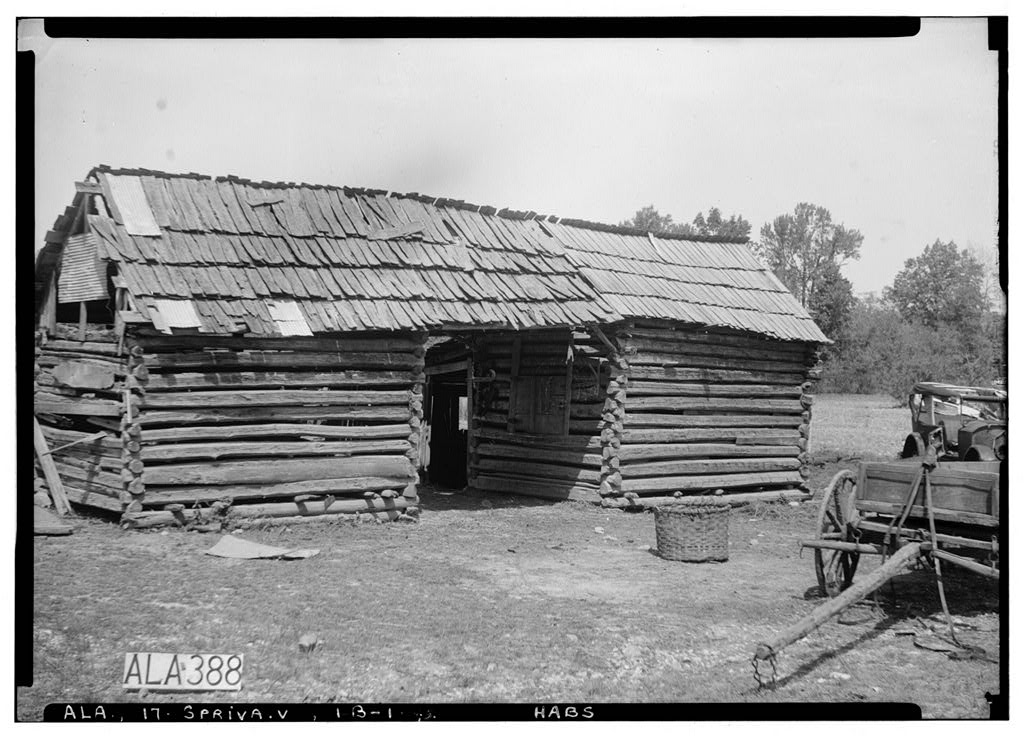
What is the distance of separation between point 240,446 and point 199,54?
5819mm

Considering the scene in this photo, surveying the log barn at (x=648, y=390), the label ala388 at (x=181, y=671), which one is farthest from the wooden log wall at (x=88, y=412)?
the log barn at (x=648, y=390)

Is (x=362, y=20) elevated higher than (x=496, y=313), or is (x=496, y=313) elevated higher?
(x=362, y=20)

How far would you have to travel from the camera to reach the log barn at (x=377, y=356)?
38.3ft

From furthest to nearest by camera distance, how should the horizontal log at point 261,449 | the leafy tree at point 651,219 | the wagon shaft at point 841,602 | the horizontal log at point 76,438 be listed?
the leafy tree at point 651,219 → the horizontal log at point 76,438 → the horizontal log at point 261,449 → the wagon shaft at point 841,602

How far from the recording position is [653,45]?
6.93 meters

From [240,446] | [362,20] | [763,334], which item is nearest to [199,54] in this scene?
[362,20]

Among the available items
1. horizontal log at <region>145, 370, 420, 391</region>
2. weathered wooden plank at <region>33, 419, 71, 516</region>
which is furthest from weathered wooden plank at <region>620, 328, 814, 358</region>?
weathered wooden plank at <region>33, 419, 71, 516</region>

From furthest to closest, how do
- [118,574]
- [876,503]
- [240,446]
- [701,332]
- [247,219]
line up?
[701,332] < [247,219] < [240,446] < [118,574] < [876,503]

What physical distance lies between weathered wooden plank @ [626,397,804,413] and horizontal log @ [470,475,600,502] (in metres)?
1.41

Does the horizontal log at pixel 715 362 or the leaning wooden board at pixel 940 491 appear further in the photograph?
the horizontal log at pixel 715 362

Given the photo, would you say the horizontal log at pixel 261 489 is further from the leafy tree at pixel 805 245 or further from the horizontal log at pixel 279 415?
the leafy tree at pixel 805 245

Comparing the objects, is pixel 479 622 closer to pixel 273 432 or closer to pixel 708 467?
pixel 273 432

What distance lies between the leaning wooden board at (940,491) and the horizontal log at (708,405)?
6.90m

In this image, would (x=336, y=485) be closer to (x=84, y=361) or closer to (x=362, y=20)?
(x=84, y=361)
